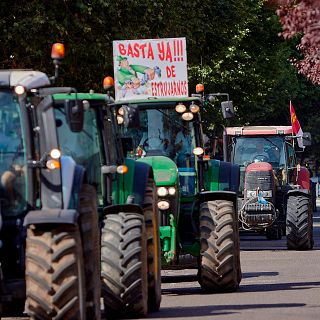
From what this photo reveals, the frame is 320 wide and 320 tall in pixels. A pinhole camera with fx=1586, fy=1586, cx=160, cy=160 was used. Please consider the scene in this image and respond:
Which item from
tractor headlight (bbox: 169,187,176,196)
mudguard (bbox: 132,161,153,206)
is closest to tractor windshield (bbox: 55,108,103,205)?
mudguard (bbox: 132,161,153,206)

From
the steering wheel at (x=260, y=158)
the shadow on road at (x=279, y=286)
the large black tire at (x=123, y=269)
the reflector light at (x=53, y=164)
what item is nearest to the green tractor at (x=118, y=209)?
the large black tire at (x=123, y=269)

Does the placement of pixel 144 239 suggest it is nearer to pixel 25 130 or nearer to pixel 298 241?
pixel 25 130

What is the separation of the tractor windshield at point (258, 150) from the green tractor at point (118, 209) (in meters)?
17.9

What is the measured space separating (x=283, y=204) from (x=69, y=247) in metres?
21.5

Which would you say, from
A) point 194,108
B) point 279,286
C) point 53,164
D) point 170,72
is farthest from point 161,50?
point 53,164

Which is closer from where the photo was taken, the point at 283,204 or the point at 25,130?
the point at 25,130

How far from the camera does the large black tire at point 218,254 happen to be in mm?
19203

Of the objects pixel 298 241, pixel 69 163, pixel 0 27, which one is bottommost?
pixel 298 241

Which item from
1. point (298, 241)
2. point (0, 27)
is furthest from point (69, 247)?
point (0, 27)

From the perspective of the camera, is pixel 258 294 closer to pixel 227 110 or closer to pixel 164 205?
pixel 164 205

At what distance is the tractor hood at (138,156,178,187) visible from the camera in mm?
19578

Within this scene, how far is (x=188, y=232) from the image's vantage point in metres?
20.1

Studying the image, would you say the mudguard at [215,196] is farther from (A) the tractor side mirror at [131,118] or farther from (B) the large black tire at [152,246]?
(A) the tractor side mirror at [131,118]

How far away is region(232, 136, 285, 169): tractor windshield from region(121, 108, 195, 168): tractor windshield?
13844 mm
